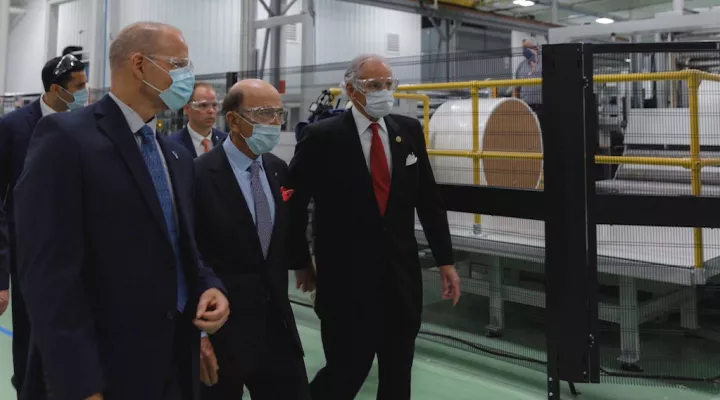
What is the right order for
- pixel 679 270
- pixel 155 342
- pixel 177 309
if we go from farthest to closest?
pixel 679 270 → pixel 177 309 → pixel 155 342

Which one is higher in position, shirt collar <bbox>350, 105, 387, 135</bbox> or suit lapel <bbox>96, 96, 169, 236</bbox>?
shirt collar <bbox>350, 105, 387, 135</bbox>

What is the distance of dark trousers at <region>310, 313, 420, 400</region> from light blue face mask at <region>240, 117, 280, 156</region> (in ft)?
2.69

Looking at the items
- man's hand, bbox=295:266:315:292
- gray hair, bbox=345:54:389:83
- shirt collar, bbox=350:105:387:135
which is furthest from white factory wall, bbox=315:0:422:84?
man's hand, bbox=295:266:315:292

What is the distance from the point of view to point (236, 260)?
90.1 inches

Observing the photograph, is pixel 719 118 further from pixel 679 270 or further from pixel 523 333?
pixel 523 333

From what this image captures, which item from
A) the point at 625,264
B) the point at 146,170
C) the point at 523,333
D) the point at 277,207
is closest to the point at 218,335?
the point at 277,207

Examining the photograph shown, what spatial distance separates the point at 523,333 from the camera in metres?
4.95

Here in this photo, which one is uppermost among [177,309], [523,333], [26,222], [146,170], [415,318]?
[146,170]

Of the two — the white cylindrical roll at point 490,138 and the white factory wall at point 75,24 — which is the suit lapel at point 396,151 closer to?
the white cylindrical roll at point 490,138

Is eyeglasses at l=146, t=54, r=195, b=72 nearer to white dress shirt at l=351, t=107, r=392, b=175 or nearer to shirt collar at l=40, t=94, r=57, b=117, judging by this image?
white dress shirt at l=351, t=107, r=392, b=175

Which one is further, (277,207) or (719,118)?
(719,118)

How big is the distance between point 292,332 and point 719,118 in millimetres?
3342

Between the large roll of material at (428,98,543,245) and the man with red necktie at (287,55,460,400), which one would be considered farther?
the large roll of material at (428,98,543,245)

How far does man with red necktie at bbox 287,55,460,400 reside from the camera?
2.65 m
